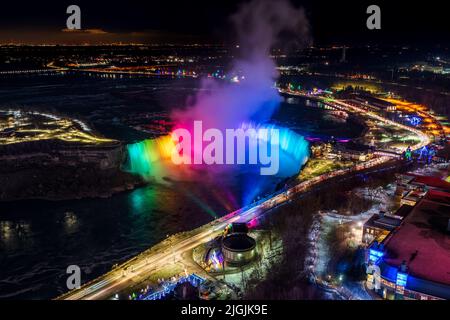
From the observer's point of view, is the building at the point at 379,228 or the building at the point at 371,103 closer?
the building at the point at 379,228

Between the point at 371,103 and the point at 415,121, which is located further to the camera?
the point at 371,103

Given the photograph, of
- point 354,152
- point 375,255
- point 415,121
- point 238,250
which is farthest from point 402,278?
point 415,121

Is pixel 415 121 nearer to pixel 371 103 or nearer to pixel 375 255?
pixel 371 103

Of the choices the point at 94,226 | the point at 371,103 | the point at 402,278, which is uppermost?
the point at 371,103

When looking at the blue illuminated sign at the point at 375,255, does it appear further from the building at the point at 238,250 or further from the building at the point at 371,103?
the building at the point at 371,103

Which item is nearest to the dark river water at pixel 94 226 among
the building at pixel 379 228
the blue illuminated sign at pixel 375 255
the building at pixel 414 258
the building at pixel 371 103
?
the building at pixel 379 228

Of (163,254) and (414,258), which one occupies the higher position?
(414,258)

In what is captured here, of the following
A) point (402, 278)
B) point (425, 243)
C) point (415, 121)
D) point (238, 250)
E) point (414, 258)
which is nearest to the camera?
point (402, 278)

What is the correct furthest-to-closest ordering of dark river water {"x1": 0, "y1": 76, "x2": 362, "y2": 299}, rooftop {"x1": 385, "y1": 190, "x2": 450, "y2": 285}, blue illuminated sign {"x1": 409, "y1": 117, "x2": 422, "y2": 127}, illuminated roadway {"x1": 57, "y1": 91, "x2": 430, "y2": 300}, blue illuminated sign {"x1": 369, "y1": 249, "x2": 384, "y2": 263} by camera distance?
blue illuminated sign {"x1": 409, "y1": 117, "x2": 422, "y2": 127} → dark river water {"x1": 0, "y1": 76, "x2": 362, "y2": 299} → illuminated roadway {"x1": 57, "y1": 91, "x2": 430, "y2": 300} → blue illuminated sign {"x1": 369, "y1": 249, "x2": 384, "y2": 263} → rooftop {"x1": 385, "y1": 190, "x2": 450, "y2": 285}

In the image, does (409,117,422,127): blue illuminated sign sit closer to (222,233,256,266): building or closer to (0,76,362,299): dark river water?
(0,76,362,299): dark river water

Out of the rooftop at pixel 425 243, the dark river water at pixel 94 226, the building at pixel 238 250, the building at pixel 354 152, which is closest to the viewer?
the rooftop at pixel 425 243

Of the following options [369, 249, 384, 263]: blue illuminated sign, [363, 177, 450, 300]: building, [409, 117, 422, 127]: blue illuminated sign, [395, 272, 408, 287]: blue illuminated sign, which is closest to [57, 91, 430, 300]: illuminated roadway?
[363, 177, 450, 300]: building
